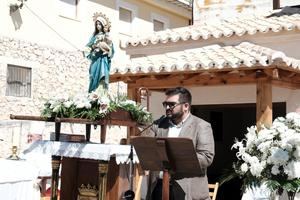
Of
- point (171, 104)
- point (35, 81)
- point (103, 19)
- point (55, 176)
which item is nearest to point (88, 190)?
point (55, 176)

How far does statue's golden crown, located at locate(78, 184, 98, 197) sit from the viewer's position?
18.7ft

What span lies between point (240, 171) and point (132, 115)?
5.45 ft

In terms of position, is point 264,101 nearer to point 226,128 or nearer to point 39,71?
point 226,128

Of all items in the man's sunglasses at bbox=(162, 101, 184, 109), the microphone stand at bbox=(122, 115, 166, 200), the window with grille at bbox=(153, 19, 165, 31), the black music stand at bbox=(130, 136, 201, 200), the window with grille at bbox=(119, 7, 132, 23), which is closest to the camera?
the black music stand at bbox=(130, 136, 201, 200)

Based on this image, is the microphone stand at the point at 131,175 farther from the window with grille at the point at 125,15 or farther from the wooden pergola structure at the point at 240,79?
the window with grille at the point at 125,15

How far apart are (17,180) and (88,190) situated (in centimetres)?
182

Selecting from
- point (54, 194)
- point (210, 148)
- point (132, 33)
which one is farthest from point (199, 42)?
point (132, 33)

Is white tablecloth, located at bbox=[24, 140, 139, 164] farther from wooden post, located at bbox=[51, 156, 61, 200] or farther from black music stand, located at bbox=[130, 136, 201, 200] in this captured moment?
black music stand, located at bbox=[130, 136, 201, 200]

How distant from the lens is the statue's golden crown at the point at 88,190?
5.70 metres

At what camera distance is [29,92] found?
13.8 m

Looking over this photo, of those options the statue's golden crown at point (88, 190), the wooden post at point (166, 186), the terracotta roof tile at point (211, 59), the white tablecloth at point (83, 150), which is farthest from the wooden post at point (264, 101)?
the wooden post at point (166, 186)

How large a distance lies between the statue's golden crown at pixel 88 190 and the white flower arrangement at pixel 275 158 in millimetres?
1739

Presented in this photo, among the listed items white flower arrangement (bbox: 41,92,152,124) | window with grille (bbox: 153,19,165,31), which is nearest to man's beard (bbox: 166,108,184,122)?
white flower arrangement (bbox: 41,92,152,124)

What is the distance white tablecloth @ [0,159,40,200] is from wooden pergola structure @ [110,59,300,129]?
239 cm
